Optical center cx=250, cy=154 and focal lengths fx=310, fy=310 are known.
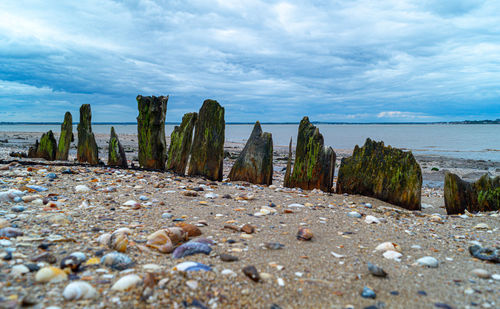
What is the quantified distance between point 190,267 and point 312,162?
4.16 m

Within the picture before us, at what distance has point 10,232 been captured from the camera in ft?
8.16

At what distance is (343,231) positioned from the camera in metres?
3.43

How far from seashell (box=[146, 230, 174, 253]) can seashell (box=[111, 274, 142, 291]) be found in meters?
0.52

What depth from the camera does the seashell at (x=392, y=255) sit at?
2682 millimetres

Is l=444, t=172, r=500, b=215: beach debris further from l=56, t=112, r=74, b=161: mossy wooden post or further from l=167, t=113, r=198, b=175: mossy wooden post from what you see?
l=56, t=112, r=74, b=161: mossy wooden post

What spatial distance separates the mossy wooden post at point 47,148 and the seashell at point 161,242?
7.22 metres

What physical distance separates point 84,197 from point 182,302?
2.89 metres

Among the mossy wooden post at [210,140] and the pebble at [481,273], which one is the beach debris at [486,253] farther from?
the mossy wooden post at [210,140]

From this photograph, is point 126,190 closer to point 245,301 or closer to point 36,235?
point 36,235

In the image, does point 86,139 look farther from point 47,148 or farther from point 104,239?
point 104,239

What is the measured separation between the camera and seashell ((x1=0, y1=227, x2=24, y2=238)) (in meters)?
2.45

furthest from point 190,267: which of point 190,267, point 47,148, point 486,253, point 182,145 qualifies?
point 47,148

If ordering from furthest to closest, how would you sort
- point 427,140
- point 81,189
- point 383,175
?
point 427,140 → point 383,175 → point 81,189

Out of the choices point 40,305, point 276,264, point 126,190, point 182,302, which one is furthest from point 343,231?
point 126,190
